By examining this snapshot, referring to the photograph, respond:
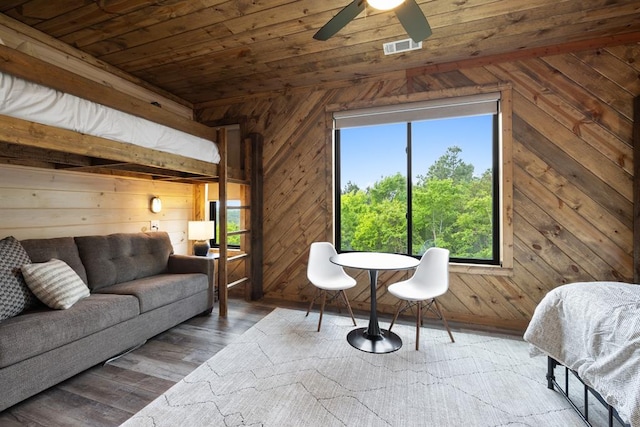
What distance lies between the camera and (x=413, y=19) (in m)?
1.68

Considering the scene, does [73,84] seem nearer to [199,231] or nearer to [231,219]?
[199,231]

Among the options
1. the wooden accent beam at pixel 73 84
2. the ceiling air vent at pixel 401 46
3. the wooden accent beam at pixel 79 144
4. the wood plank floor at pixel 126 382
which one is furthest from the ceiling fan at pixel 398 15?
the wood plank floor at pixel 126 382

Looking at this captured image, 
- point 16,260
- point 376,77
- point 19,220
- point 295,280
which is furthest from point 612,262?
point 19,220

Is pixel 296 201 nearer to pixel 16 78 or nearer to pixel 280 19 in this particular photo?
pixel 280 19

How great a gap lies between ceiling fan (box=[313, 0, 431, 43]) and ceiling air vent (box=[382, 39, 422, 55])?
0.84m

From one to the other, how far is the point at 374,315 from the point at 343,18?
7.72ft

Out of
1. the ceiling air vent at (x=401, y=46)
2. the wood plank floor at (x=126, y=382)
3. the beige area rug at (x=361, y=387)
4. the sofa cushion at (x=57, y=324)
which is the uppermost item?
the ceiling air vent at (x=401, y=46)

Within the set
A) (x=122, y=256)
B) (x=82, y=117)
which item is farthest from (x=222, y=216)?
(x=82, y=117)

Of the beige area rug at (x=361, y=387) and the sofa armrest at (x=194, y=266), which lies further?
the sofa armrest at (x=194, y=266)

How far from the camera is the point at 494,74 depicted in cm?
288

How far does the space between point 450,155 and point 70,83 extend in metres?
3.38

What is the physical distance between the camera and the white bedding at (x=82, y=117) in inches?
→ 59.9

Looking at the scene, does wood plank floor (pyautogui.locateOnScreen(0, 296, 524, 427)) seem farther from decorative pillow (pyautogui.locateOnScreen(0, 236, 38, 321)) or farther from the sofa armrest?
decorative pillow (pyautogui.locateOnScreen(0, 236, 38, 321))

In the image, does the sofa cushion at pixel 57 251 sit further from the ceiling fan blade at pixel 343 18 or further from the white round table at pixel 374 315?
the ceiling fan blade at pixel 343 18
